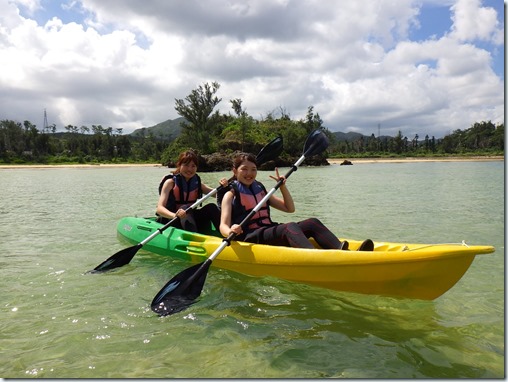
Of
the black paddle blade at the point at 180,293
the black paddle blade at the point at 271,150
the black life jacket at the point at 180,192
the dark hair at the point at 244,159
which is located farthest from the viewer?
the black life jacket at the point at 180,192

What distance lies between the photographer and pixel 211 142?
42969mm

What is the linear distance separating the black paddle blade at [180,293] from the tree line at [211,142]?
37134 mm

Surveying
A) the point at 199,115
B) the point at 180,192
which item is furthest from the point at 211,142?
the point at 180,192

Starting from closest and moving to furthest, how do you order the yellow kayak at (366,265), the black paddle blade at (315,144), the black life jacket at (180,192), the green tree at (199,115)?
the yellow kayak at (366,265) → the black paddle blade at (315,144) → the black life jacket at (180,192) → the green tree at (199,115)

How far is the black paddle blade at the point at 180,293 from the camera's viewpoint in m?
3.45

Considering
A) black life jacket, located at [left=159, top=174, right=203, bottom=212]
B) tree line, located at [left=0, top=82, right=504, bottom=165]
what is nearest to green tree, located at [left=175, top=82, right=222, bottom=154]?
tree line, located at [left=0, top=82, right=504, bottom=165]

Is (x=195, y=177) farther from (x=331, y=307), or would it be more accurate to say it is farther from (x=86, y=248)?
(x=331, y=307)

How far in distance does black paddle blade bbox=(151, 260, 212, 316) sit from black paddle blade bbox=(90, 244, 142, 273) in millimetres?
1361

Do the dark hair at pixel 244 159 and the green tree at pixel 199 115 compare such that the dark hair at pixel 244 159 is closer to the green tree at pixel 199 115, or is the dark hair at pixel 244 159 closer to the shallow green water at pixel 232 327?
the shallow green water at pixel 232 327

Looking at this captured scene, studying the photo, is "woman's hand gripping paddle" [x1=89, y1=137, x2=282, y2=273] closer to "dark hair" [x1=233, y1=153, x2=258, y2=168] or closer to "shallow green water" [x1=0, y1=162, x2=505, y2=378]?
"shallow green water" [x1=0, y1=162, x2=505, y2=378]

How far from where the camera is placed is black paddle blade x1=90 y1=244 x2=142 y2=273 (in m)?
4.72

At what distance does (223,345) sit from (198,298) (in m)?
1.03

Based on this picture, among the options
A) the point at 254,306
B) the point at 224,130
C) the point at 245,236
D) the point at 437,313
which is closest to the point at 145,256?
the point at 245,236

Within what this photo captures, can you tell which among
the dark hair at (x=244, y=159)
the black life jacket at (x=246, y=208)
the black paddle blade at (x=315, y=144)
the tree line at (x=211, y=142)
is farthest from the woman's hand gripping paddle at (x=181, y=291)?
the tree line at (x=211, y=142)
